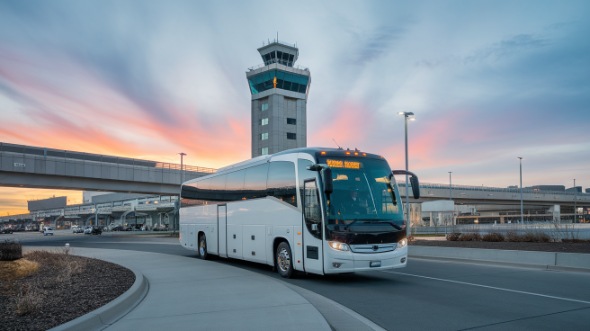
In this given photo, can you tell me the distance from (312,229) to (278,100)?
8009cm

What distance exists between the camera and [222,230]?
18.6 m

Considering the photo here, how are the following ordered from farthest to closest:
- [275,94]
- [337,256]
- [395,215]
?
[275,94]
[395,215]
[337,256]

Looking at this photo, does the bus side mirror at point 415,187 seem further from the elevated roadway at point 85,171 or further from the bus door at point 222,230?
the elevated roadway at point 85,171

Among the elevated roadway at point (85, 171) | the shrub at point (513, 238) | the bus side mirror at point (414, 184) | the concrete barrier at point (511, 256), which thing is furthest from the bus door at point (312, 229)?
the elevated roadway at point (85, 171)

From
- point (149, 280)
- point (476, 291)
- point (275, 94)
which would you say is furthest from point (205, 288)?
point (275, 94)

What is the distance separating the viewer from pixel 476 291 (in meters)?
11.2

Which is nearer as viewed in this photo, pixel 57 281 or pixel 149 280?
pixel 57 281

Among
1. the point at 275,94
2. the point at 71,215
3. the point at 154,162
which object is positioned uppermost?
the point at 275,94

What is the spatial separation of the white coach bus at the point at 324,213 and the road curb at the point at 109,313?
4.40 m

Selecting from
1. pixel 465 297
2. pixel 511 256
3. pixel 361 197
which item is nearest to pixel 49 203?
pixel 511 256

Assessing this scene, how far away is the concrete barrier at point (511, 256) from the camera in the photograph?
15059 mm

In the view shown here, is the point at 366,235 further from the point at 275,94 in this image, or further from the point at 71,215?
the point at 71,215

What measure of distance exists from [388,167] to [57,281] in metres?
9.31

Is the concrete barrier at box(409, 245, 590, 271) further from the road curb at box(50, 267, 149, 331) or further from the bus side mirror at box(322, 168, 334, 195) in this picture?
the road curb at box(50, 267, 149, 331)
